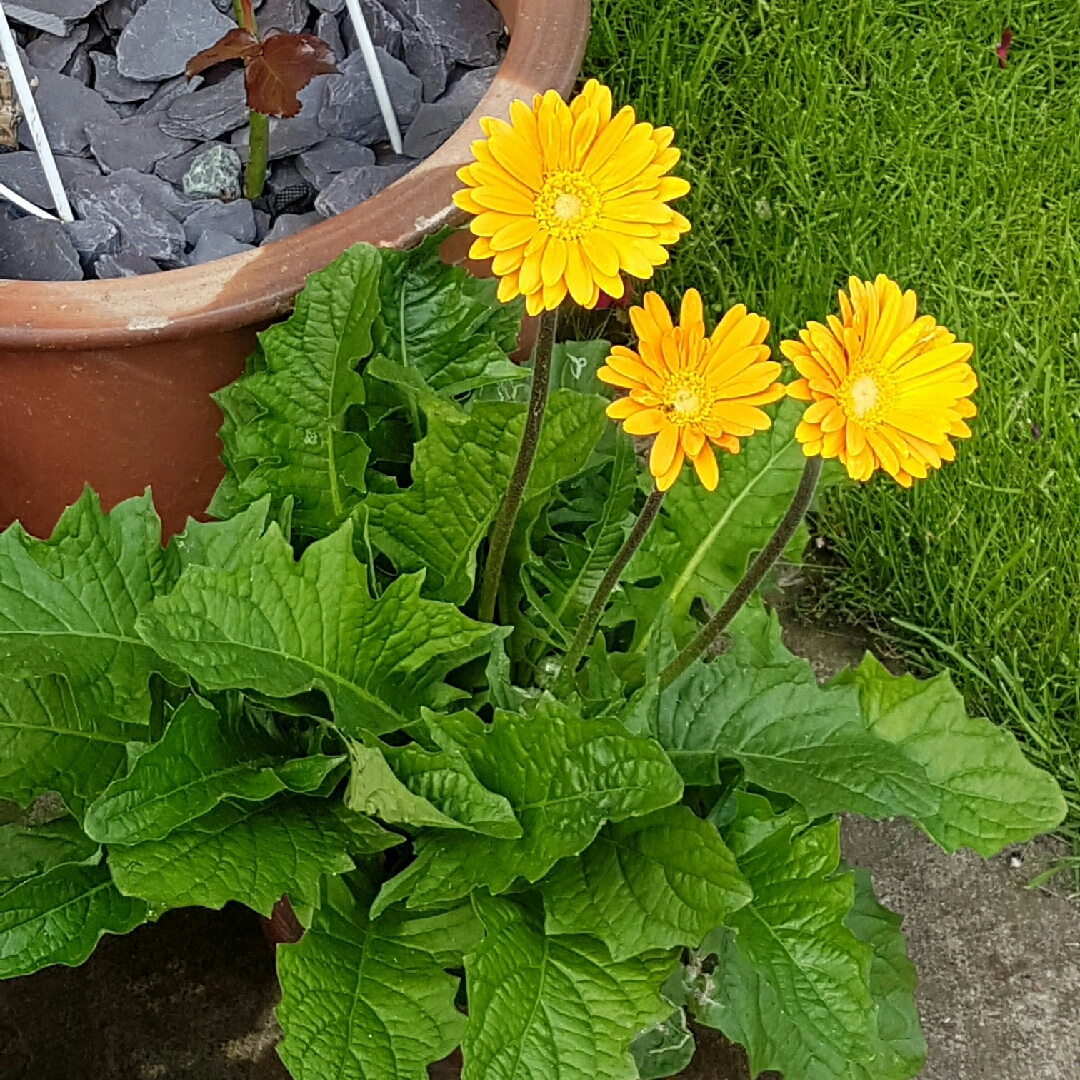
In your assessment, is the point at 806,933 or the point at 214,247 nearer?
the point at 806,933

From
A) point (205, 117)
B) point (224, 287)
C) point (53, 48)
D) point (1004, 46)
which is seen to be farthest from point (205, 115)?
point (1004, 46)

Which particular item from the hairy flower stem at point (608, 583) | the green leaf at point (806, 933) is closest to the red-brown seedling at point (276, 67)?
the hairy flower stem at point (608, 583)

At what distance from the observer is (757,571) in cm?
93

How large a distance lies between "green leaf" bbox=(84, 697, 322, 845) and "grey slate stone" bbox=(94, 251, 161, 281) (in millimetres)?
583

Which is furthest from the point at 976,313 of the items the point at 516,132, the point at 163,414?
the point at 516,132

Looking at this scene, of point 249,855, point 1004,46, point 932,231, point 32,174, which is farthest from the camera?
point 1004,46

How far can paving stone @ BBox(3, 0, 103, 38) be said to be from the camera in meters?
1.63

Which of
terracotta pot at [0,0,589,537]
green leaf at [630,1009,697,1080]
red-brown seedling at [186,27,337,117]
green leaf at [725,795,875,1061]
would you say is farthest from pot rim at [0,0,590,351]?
green leaf at [630,1009,697,1080]

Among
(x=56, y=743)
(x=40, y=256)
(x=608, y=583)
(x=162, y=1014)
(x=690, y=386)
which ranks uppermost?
(x=690, y=386)

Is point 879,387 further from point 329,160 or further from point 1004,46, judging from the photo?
point 1004,46

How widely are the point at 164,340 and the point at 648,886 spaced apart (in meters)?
0.69

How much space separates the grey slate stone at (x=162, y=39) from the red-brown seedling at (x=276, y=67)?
31 cm

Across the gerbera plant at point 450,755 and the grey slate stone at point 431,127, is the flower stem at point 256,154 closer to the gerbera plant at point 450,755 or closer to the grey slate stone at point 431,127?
the grey slate stone at point 431,127

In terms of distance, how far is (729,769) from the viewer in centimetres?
116
